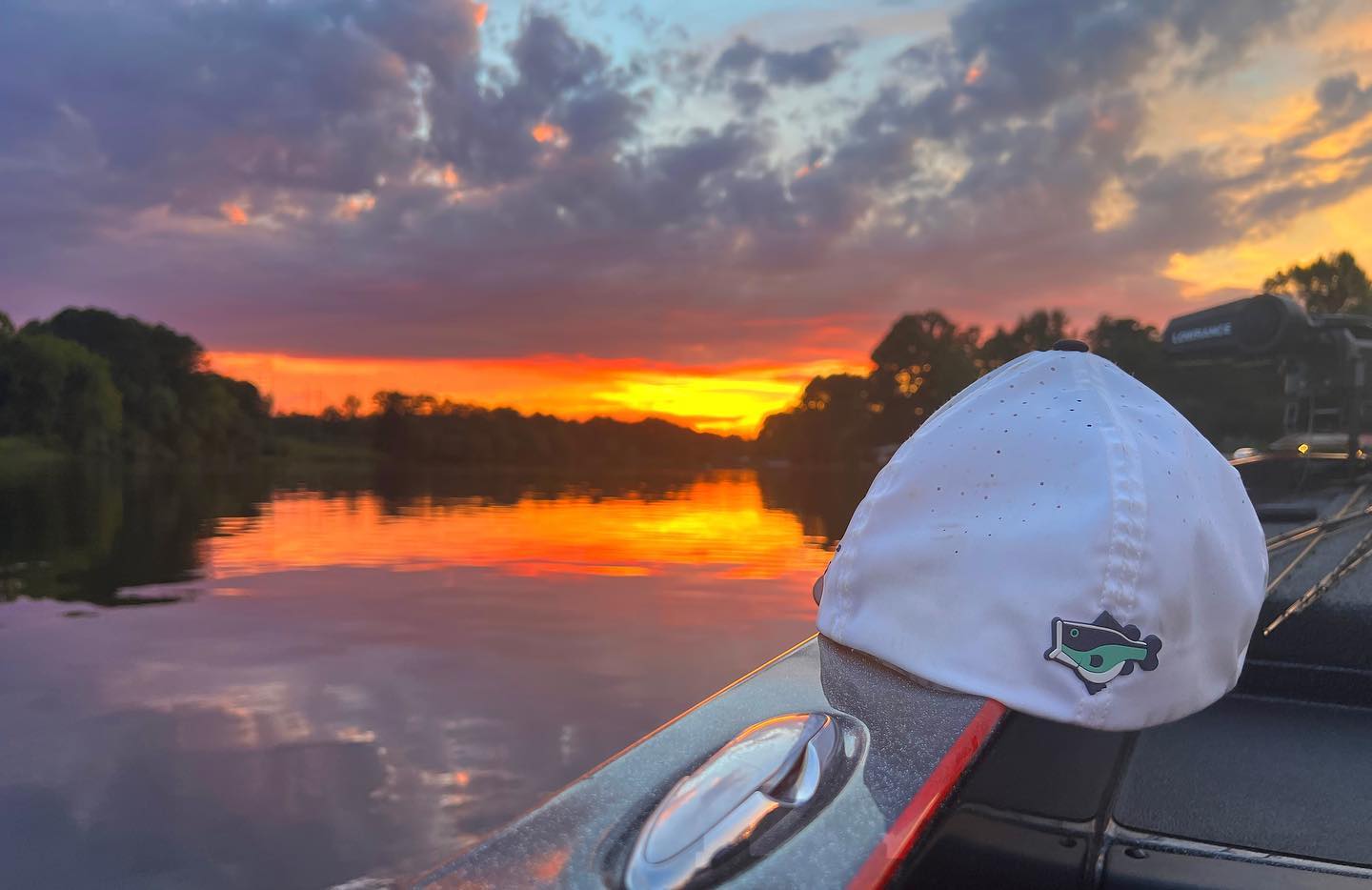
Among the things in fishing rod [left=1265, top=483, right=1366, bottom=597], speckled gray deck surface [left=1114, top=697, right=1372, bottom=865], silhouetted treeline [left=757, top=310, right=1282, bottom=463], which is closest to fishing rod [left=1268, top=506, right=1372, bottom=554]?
fishing rod [left=1265, top=483, right=1366, bottom=597]

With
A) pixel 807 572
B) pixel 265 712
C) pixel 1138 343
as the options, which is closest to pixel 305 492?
pixel 807 572

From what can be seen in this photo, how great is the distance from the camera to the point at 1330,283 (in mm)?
46781

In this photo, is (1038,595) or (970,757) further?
(1038,595)

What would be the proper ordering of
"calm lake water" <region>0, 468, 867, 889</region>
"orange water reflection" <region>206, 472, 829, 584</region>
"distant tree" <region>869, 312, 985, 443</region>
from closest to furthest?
"calm lake water" <region>0, 468, 867, 889</region> → "orange water reflection" <region>206, 472, 829, 584</region> → "distant tree" <region>869, 312, 985, 443</region>

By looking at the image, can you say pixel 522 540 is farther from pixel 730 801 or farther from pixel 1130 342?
pixel 1130 342

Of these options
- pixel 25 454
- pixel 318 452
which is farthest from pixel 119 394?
pixel 318 452

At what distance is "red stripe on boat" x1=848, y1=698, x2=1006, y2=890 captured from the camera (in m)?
0.76

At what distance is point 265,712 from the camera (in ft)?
12.6

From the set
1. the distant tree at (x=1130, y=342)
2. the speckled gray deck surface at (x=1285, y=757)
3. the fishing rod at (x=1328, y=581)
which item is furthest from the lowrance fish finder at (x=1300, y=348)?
the distant tree at (x=1130, y=342)

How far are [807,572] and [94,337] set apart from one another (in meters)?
62.8

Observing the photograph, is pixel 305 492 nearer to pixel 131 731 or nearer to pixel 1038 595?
pixel 131 731

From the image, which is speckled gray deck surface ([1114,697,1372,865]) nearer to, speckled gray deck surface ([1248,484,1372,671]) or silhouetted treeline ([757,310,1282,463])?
speckled gray deck surface ([1248,484,1372,671])

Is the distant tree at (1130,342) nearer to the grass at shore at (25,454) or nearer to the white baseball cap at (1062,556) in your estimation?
the white baseball cap at (1062,556)

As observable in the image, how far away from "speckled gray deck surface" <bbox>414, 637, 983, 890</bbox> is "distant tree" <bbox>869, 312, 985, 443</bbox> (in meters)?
40.8
